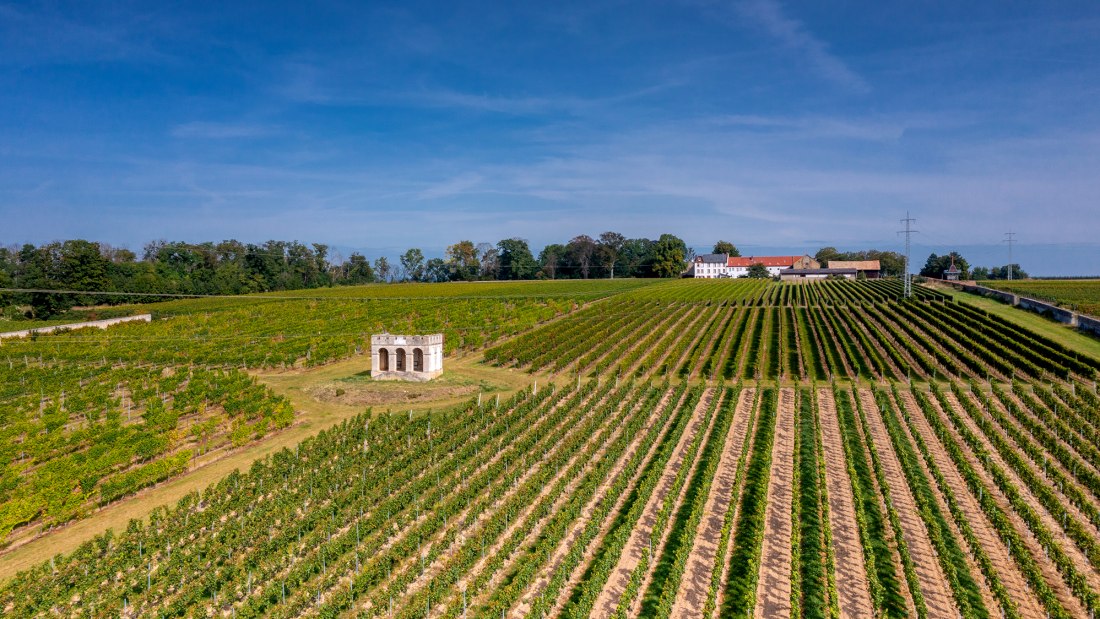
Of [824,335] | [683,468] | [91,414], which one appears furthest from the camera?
[824,335]

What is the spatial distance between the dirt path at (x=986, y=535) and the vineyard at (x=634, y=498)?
8 cm

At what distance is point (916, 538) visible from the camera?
54.9ft

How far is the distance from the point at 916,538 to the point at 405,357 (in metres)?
30.3

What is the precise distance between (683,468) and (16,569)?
19493 mm

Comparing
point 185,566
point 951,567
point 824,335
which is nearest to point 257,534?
point 185,566

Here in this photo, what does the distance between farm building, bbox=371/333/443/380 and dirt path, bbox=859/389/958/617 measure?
25.6 m

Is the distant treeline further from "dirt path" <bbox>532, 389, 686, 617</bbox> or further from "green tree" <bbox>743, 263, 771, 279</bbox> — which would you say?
"dirt path" <bbox>532, 389, 686, 617</bbox>

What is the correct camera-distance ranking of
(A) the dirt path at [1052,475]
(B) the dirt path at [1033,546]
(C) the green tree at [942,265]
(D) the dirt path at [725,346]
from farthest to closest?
(C) the green tree at [942,265]
(D) the dirt path at [725,346]
(A) the dirt path at [1052,475]
(B) the dirt path at [1033,546]

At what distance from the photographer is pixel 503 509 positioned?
59.5 feet

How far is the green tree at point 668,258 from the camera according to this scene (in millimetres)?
146538

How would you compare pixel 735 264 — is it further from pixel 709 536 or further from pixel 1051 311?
pixel 709 536

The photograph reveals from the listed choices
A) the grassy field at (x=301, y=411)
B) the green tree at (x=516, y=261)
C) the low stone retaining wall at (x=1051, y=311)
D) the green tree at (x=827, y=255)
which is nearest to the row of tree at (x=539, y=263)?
the green tree at (x=516, y=261)

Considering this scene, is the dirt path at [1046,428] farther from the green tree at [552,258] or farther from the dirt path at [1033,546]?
the green tree at [552,258]

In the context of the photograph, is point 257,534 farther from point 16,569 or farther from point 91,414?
point 91,414
